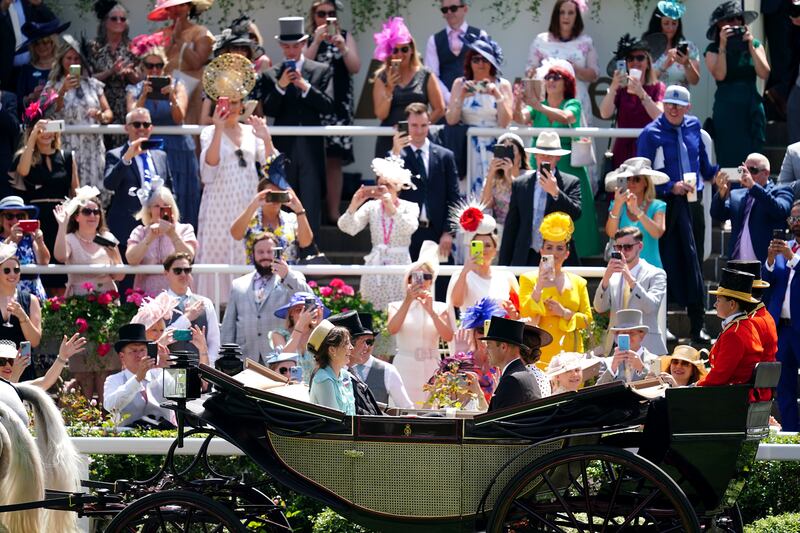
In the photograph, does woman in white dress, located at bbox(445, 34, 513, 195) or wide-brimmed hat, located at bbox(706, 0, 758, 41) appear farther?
wide-brimmed hat, located at bbox(706, 0, 758, 41)

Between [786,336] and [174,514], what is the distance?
Result: 5.87 m

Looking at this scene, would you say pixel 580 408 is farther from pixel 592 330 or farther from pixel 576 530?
pixel 592 330

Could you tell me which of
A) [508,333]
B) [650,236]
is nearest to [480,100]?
[650,236]

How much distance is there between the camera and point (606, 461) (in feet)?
30.1

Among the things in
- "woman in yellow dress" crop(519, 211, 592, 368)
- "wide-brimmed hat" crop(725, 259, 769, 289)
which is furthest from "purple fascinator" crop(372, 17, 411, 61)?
"wide-brimmed hat" crop(725, 259, 769, 289)

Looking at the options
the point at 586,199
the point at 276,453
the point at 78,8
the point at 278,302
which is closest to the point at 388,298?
the point at 278,302

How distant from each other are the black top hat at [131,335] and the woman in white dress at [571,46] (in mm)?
5235

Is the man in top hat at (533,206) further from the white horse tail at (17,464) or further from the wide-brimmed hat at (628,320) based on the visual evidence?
the white horse tail at (17,464)

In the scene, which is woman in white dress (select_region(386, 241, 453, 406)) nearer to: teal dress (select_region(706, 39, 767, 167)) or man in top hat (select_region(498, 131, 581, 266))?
man in top hat (select_region(498, 131, 581, 266))

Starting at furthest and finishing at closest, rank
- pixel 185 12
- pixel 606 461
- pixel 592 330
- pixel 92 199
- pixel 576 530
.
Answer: pixel 185 12, pixel 92 199, pixel 592 330, pixel 576 530, pixel 606 461

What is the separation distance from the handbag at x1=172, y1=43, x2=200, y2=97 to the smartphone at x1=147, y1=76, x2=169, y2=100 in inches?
22.8

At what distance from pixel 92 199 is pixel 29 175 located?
108cm

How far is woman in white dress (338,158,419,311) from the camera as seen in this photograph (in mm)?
13961

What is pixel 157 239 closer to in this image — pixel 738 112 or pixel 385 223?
pixel 385 223
